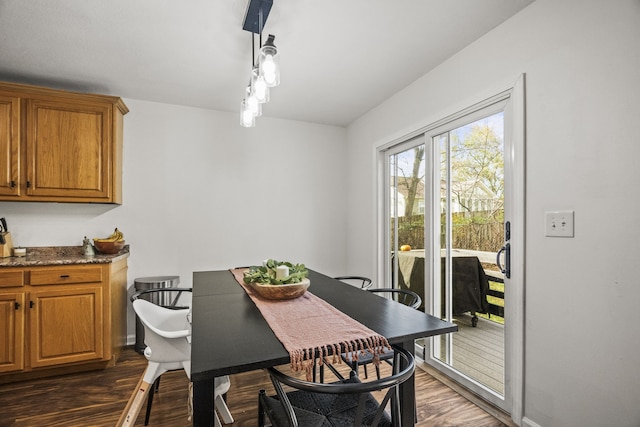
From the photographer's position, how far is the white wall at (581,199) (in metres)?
1.45

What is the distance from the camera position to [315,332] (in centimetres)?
123

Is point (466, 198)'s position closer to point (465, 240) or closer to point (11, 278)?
point (465, 240)

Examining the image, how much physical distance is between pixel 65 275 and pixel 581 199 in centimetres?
343

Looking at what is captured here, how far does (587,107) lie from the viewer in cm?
159

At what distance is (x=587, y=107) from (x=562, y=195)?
43cm

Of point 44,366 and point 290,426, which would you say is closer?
point 290,426

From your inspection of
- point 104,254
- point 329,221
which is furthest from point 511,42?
point 104,254

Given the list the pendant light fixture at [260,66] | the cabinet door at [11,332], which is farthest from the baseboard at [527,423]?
the cabinet door at [11,332]

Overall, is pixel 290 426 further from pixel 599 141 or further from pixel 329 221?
pixel 329 221

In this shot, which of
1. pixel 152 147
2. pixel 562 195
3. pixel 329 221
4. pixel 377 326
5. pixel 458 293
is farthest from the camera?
pixel 329 221

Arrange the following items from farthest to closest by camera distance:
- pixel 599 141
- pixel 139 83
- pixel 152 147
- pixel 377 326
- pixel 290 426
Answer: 1. pixel 152 147
2. pixel 139 83
3. pixel 599 141
4. pixel 377 326
5. pixel 290 426

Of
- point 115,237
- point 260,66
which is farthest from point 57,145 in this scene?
point 260,66

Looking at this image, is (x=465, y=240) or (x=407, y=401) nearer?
(x=407, y=401)

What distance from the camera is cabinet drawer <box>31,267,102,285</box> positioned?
251cm
